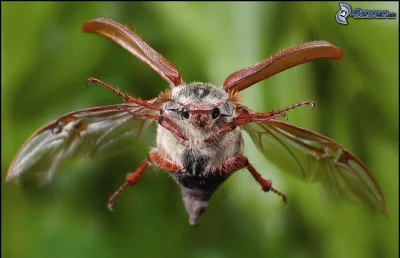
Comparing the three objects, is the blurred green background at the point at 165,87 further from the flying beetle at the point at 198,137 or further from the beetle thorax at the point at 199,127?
the beetle thorax at the point at 199,127

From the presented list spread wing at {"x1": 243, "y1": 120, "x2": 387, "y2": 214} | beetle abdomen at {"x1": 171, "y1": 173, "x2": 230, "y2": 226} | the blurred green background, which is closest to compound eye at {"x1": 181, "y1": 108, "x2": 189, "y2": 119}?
beetle abdomen at {"x1": 171, "y1": 173, "x2": 230, "y2": 226}

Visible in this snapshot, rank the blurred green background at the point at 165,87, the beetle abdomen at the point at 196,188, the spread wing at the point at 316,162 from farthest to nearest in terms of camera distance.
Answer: the blurred green background at the point at 165,87
the spread wing at the point at 316,162
the beetle abdomen at the point at 196,188

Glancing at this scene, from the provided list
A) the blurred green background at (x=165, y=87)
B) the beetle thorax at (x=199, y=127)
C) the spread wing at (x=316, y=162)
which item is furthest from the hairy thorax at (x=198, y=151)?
the blurred green background at (x=165, y=87)

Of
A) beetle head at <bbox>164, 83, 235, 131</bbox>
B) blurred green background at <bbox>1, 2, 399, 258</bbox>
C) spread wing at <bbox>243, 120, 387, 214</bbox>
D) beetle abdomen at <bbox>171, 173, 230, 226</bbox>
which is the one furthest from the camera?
blurred green background at <bbox>1, 2, 399, 258</bbox>

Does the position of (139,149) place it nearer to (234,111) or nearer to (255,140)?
(255,140)

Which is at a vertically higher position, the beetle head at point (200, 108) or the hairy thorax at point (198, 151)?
the beetle head at point (200, 108)

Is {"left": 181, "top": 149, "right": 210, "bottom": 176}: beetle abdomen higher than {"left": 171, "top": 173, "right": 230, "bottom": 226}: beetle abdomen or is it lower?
→ higher

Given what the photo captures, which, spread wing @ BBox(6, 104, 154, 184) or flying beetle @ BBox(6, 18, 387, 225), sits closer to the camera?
flying beetle @ BBox(6, 18, 387, 225)

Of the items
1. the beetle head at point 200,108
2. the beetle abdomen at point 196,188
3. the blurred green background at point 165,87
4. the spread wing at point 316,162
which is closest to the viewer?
the beetle head at point 200,108

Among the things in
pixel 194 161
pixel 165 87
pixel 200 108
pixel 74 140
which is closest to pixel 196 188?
pixel 194 161

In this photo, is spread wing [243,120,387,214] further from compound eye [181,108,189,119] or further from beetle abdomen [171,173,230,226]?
compound eye [181,108,189,119]
